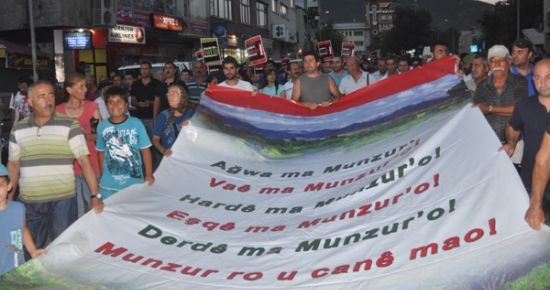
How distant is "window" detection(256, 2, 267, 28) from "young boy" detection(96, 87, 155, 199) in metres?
44.2

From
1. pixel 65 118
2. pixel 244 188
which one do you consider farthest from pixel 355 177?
pixel 65 118

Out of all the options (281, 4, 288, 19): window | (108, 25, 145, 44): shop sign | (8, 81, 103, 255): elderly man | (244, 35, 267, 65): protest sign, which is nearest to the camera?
(8, 81, 103, 255): elderly man

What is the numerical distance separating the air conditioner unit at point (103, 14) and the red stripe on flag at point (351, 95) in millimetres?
17464

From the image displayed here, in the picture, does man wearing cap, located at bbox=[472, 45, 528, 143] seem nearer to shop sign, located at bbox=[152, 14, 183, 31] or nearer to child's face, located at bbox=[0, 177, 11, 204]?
child's face, located at bbox=[0, 177, 11, 204]

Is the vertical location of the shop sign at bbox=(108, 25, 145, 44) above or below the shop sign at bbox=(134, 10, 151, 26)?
below

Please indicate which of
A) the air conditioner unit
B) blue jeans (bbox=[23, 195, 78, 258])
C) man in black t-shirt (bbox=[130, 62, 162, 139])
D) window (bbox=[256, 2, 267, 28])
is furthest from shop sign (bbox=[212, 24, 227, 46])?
blue jeans (bbox=[23, 195, 78, 258])

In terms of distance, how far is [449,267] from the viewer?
3.72 m

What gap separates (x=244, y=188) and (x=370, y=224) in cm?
176

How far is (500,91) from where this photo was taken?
598cm

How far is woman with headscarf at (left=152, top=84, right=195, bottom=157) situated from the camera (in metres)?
6.97

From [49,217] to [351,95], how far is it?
12.2ft

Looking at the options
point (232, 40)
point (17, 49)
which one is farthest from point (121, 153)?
point (232, 40)

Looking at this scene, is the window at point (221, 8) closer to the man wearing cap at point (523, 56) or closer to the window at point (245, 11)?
the window at point (245, 11)

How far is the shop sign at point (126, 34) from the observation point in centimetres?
2611
